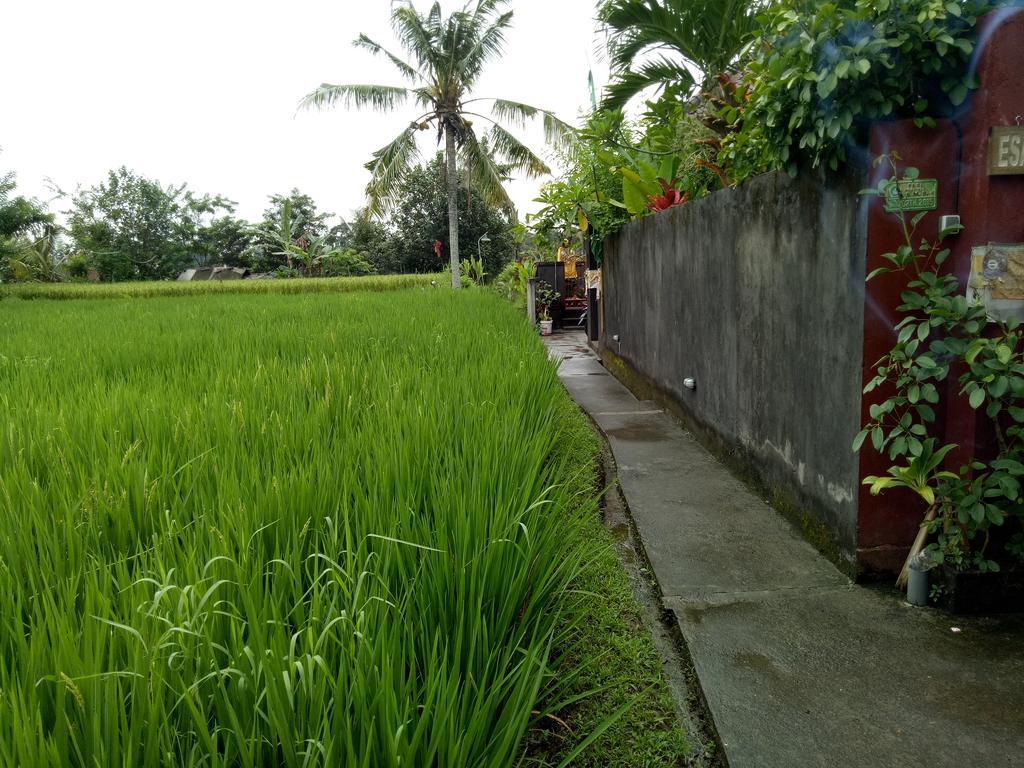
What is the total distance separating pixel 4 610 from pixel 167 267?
125 feet

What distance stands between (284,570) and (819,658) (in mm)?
1276

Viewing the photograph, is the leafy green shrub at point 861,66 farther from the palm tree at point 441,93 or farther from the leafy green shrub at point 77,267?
the leafy green shrub at point 77,267

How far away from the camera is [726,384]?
3516 mm

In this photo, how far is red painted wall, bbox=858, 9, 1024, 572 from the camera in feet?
6.00

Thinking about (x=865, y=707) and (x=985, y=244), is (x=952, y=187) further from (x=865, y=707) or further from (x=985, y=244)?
(x=865, y=707)

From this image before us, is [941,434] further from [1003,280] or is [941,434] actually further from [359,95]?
[359,95]

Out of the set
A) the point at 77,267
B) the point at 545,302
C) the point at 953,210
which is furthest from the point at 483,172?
the point at 77,267

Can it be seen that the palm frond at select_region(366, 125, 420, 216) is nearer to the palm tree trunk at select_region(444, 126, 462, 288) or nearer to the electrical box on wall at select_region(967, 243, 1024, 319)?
the palm tree trunk at select_region(444, 126, 462, 288)

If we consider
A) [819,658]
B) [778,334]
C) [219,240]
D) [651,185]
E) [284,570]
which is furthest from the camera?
[219,240]

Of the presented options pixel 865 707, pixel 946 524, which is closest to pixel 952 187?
pixel 946 524

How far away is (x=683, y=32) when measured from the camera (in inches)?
245

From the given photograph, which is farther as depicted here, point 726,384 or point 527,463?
point 726,384

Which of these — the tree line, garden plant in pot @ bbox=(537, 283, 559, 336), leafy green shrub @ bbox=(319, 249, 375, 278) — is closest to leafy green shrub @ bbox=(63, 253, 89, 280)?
the tree line

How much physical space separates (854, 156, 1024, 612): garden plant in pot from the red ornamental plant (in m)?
3.50
